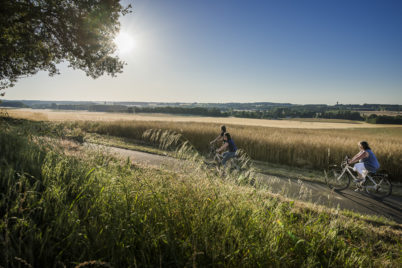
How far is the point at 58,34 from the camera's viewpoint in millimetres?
11328

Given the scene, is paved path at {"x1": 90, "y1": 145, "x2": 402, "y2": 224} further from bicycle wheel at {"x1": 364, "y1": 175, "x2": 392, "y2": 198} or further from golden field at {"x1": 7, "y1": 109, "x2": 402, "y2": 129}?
golden field at {"x1": 7, "y1": 109, "x2": 402, "y2": 129}

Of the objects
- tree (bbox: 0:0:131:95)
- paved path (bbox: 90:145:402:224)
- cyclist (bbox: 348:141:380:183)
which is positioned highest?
tree (bbox: 0:0:131:95)

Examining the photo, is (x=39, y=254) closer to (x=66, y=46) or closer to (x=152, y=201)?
(x=152, y=201)

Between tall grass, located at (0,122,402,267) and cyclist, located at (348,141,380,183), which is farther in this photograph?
cyclist, located at (348,141,380,183)

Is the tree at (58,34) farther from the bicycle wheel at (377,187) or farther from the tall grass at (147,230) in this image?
the bicycle wheel at (377,187)

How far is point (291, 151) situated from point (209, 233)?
13.2 m

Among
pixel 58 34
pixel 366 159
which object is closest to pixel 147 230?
pixel 366 159

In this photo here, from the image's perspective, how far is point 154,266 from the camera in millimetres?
2053

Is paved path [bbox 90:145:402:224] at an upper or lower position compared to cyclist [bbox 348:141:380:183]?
lower

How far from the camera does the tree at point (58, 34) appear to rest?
9.66 meters

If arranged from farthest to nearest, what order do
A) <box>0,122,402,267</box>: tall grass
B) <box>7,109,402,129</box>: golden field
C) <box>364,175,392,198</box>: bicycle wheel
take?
<box>7,109,402,129</box>: golden field, <box>364,175,392,198</box>: bicycle wheel, <box>0,122,402,267</box>: tall grass

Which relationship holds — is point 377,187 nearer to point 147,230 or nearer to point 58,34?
point 147,230

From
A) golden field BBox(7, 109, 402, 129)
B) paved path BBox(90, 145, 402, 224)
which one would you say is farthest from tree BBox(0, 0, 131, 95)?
golden field BBox(7, 109, 402, 129)

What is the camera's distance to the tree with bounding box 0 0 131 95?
9664mm
